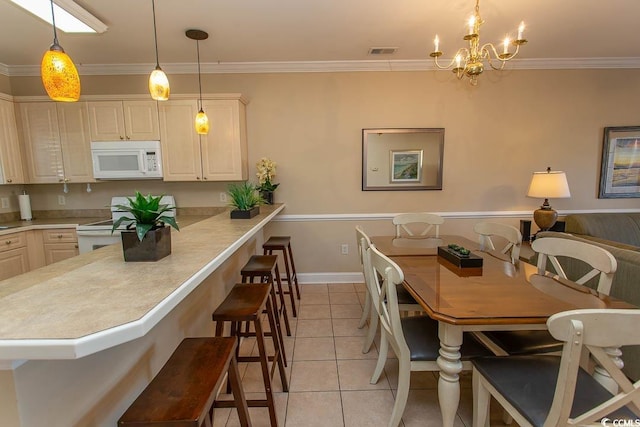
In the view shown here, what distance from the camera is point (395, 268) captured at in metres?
1.46

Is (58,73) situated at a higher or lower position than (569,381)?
higher

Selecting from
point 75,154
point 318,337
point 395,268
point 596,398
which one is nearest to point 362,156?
point 318,337

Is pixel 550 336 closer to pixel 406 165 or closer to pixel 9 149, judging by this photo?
pixel 406 165

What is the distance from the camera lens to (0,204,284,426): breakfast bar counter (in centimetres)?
69

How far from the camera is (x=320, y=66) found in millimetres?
3541

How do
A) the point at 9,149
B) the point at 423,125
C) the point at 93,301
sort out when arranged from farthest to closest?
the point at 423,125, the point at 9,149, the point at 93,301

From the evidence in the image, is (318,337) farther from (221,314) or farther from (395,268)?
(395,268)

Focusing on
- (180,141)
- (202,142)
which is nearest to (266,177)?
(202,142)

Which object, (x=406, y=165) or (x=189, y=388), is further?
(x=406, y=165)

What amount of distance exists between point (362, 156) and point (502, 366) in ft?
9.02

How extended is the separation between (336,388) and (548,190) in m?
3.05

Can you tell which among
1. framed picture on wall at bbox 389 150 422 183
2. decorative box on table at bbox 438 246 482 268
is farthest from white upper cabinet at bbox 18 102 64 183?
decorative box on table at bbox 438 246 482 268

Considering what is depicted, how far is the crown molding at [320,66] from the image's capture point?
347 centimetres

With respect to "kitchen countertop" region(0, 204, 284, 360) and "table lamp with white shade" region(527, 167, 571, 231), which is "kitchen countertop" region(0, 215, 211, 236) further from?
"table lamp with white shade" region(527, 167, 571, 231)
